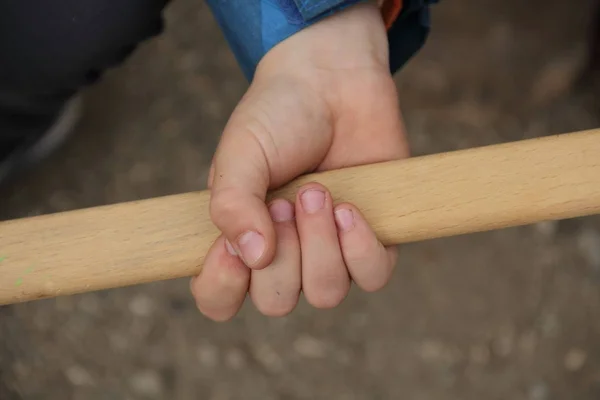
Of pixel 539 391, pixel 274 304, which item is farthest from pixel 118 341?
pixel 539 391

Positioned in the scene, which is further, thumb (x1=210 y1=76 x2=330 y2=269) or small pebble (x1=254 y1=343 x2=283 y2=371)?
small pebble (x1=254 y1=343 x2=283 y2=371)

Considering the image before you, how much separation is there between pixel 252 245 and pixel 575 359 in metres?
0.63

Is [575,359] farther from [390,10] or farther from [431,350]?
[390,10]

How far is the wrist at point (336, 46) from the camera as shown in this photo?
59 centimetres

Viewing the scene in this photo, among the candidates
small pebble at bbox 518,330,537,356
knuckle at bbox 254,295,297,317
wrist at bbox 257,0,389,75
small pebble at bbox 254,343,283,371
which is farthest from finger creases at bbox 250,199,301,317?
small pebble at bbox 518,330,537,356

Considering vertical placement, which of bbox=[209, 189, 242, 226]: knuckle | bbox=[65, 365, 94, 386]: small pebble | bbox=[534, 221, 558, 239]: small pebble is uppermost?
bbox=[209, 189, 242, 226]: knuckle

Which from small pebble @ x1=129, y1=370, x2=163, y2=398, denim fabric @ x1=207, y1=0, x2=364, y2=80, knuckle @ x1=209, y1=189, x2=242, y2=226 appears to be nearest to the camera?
knuckle @ x1=209, y1=189, x2=242, y2=226

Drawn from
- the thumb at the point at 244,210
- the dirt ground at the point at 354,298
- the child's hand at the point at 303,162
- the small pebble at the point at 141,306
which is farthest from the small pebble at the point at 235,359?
the thumb at the point at 244,210

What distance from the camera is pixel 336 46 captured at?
60cm

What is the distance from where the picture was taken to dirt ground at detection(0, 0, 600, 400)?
911mm

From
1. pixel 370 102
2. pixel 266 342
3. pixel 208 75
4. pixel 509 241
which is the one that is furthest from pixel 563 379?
pixel 208 75

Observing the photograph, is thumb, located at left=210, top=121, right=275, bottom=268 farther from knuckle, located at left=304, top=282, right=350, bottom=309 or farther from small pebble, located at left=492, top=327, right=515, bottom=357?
small pebble, located at left=492, top=327, right=515, bottom=357

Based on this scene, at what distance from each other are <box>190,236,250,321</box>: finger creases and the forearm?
0.68ft

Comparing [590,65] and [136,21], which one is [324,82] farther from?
[590,65]
